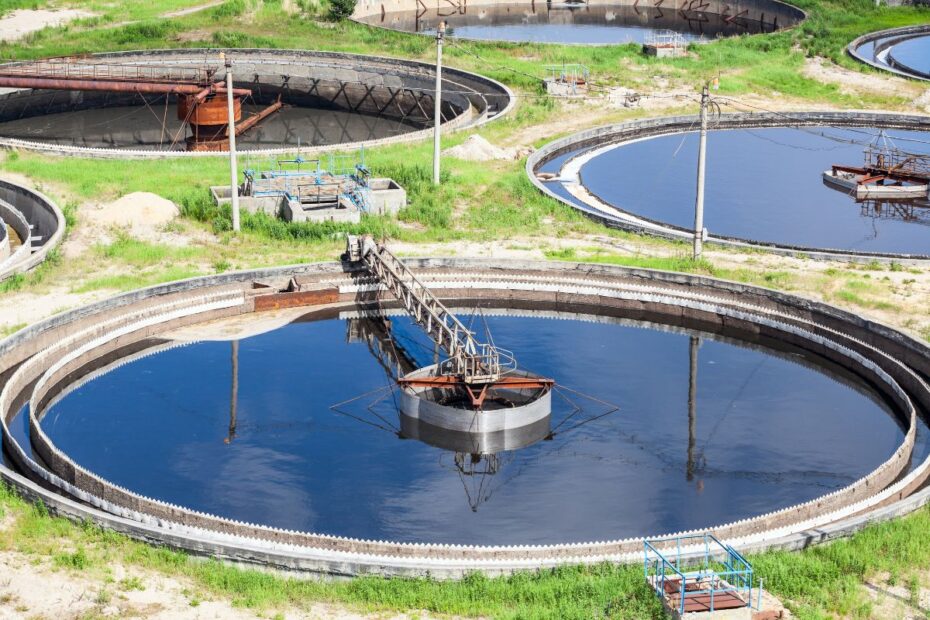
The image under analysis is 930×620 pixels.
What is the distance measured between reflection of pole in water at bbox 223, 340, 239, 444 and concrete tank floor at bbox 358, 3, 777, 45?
3145 inches

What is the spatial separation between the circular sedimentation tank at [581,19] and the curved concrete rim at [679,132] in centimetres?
3477

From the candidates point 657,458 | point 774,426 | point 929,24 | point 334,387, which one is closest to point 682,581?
point 657,458

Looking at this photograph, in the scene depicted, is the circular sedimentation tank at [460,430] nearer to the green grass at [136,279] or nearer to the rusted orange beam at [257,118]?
the green grass at [136,279]

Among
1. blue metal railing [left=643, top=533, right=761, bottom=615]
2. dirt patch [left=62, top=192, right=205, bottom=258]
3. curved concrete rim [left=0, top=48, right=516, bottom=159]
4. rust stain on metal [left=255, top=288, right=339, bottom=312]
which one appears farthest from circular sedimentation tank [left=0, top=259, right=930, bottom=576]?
curved concrete rim [left=0, top=48, right=516, bottom=159]

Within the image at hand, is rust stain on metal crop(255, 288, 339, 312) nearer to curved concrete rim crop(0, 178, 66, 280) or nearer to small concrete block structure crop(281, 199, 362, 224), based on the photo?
small concrete block structure crop(281, 199, 362, 224)

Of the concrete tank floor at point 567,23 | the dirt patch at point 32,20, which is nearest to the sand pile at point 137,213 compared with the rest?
the dirt patch at point 32,20

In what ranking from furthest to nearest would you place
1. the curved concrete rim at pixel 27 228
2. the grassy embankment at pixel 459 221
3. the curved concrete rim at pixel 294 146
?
the curved concrete rim at pixel 294 146, the curved concrete rim at pixel 27 228, the grassy embankment at pixel 459 221

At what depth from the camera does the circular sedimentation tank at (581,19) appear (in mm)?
129125

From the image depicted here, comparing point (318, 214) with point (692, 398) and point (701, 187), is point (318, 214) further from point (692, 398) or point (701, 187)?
point (692, 398)

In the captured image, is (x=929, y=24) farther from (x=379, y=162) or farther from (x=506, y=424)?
(x=506, y=424)

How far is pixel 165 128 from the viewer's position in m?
92.0

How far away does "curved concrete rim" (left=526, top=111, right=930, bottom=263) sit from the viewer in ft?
196

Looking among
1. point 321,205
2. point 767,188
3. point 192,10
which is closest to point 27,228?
point 321,205

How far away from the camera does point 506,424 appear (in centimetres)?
4425
